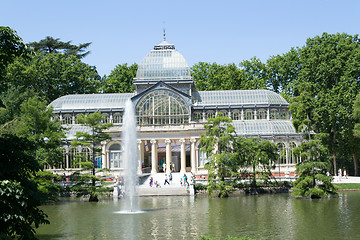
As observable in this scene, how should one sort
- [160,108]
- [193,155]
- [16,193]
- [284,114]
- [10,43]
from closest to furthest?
1. [16,193]
2. [10,43]
3. [193,155]
4. [160,108]
5. [284,114]

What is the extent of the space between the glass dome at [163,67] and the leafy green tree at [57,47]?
26420mm

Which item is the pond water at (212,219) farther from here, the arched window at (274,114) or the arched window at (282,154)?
the arched window at (274,114)

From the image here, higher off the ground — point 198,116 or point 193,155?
point 198,116

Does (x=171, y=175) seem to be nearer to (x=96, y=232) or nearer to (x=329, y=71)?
(x=329, y=71)

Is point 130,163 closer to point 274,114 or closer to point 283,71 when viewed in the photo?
point 274,114

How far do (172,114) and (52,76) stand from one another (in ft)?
91.4

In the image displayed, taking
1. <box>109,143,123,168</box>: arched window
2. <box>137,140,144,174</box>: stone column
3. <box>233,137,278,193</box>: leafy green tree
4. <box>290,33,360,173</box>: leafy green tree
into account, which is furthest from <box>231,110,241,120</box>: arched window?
<box>233,137,278,193</box>: leafy green tree

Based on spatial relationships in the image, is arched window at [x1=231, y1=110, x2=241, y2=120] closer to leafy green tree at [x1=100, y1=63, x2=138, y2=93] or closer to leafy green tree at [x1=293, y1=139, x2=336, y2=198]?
leafy green tree at [x1=100, y1=63, x2=138, y2=93]

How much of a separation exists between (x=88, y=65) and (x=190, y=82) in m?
28.5

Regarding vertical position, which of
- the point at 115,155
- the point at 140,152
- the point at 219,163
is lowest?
the point at 219,163

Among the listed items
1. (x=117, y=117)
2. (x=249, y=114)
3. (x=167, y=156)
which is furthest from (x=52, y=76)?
(x=249, y=114)

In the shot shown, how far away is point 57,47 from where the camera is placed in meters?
104

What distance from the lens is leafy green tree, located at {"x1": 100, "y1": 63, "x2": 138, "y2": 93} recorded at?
98125mm

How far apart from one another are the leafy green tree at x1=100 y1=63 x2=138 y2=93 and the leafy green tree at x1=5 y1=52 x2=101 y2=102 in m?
2.18
